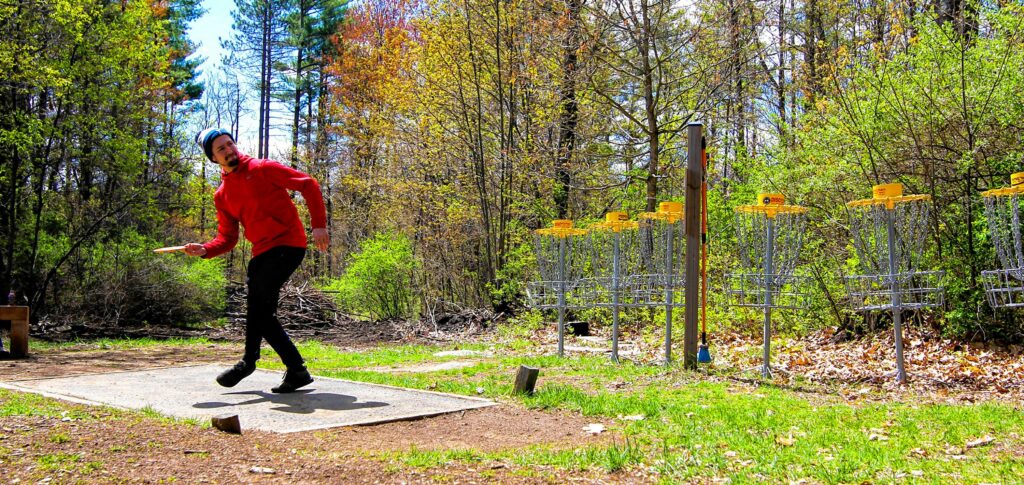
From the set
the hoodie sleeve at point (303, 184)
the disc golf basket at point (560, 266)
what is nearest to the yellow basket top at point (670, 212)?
the disc golf basket at point (560, 266)

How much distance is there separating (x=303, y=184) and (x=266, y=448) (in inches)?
90.5

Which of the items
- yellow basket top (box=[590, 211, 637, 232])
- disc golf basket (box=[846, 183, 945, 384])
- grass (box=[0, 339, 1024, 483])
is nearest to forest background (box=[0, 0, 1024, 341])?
disc golf basket (box=[846, 183, 945, 384])

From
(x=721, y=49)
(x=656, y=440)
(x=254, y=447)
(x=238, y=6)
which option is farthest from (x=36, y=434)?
(x=238, y=6)

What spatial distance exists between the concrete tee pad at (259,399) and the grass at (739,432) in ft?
1.23

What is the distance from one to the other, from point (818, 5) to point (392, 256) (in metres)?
11.1

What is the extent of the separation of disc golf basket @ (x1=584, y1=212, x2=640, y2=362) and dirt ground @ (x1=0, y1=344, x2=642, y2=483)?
3909 millimetres

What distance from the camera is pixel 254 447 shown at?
4133 millimetres

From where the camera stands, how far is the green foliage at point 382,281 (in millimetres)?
18188

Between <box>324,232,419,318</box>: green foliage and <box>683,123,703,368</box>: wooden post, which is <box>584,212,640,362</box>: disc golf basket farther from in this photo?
<box>324,232,419,318</box>: green foliage

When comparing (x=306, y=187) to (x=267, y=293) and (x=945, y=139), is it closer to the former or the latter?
(x=267, y=293)

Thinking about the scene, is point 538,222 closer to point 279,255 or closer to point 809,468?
point 279,255

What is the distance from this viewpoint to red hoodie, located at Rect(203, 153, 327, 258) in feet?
19.3

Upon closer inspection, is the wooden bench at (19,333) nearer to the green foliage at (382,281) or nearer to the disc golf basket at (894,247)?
the green foliage at (382,281)

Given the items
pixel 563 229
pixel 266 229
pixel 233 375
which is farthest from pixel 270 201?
pixel 563 229
